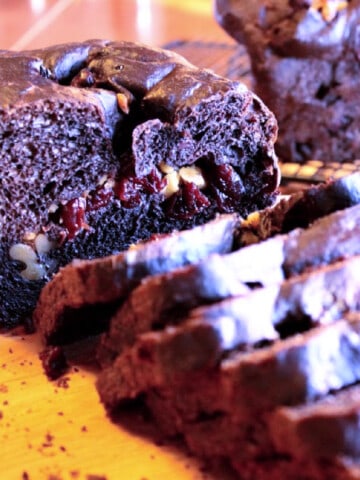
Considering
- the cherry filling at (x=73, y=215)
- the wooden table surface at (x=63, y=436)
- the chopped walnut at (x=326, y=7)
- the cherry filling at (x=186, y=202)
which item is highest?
the chopped walnut at (x=326, y=7)

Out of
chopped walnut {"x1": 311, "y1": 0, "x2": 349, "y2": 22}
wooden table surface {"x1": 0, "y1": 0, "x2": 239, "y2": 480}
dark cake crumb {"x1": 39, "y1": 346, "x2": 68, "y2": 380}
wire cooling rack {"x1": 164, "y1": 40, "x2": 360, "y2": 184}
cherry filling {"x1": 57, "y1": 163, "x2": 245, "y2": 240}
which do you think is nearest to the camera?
wooden table surface {"x1": 0, "y1": 0, "x2": 239, "y2": 480}

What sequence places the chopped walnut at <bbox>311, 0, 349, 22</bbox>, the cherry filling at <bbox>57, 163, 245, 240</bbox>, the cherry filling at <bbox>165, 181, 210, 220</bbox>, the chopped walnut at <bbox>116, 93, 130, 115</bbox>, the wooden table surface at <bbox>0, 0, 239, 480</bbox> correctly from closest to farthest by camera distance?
the wooden table surface at <bbox>0, 0, 239, 480</bbox> → the chopped walnut at <bbox>116, 93, 130, 115</bbox> → the cherry filling at <bbox>57, 163, 245, 240</bbox> → the cherry filling at <bbox>165, 181, 210, 220</bbox> → the chopped walnut at <bbox>311, 0, 349, 22</bbox>

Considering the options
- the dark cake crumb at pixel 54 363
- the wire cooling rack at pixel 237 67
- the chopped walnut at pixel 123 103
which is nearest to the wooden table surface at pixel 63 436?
the dark cake crumb at pixel 54 363

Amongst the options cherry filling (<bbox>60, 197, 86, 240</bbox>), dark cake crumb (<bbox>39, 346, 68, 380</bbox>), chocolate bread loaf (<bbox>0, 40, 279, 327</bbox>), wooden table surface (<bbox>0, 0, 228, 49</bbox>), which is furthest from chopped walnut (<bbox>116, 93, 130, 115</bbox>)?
wooden table surface (<bbox>0, 0, 228, 49</bbox>)

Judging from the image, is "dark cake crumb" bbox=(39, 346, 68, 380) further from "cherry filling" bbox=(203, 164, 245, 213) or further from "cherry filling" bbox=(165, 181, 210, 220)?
"cherry filling" bbox=(203, 164, 245, 213)

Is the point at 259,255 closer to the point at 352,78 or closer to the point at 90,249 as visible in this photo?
the point at 90,249

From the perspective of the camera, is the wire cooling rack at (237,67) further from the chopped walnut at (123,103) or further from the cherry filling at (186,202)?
the chopped walnut at (123,103)

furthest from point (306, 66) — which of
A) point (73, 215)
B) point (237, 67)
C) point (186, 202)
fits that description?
point (73, 215)
